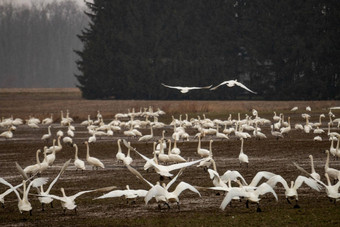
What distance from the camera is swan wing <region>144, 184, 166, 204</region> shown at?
13852 mm

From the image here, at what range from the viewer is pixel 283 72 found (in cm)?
6719

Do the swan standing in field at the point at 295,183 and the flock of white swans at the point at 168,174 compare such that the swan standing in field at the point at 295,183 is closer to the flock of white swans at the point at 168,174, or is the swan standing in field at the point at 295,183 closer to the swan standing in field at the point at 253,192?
the flock of white swans at the point at 168,174

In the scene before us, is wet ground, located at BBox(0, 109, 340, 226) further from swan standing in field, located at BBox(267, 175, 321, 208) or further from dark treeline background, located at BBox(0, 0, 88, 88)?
dark treeline background, located at BBox(0, 0, 88, 88)

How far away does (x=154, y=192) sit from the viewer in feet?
45.9

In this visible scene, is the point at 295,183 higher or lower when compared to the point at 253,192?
higher

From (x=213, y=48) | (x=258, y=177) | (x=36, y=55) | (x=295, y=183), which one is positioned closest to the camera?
(x=295, y=183)

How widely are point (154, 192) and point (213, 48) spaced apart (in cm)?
5841

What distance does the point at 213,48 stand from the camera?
71.8 meters

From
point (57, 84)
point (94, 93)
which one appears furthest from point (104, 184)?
point (57, 84)

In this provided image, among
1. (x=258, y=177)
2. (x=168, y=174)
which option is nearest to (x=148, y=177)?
(x=168, y=174)

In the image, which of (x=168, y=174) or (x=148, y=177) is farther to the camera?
(x=148, y=177)

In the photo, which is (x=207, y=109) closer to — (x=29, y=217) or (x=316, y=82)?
(x=316, y=82)

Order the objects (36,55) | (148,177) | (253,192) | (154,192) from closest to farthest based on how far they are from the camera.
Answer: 1. (154,192)
2. (253,192)
3. (148,177)
4. (36,55)

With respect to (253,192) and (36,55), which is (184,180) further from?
(36,55)
